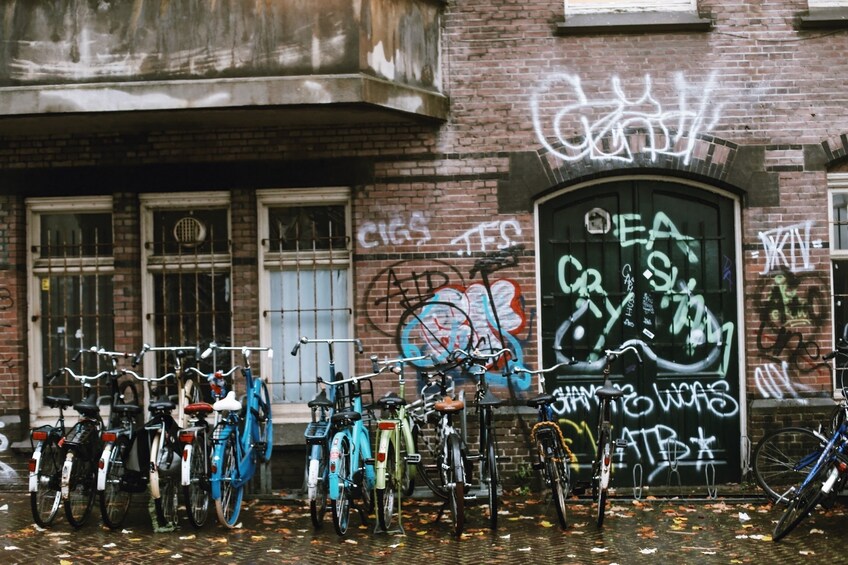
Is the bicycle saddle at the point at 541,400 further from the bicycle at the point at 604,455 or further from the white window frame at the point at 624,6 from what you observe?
the white window frame at the point at 624,6

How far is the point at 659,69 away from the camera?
10.3 m

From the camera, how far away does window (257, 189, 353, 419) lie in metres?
10.6

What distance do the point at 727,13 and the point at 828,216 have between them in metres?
2.21

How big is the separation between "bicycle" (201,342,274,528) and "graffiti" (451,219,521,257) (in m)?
2.43

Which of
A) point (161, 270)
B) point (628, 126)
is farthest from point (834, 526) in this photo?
point (161, 270)

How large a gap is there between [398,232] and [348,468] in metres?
2.92

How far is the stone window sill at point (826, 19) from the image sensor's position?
10.1 metres

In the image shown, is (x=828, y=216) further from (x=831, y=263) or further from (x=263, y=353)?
(x=263, y=353)

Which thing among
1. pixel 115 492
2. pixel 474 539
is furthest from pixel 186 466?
pixel 474 539

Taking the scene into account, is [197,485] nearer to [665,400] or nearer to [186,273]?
[186,273]

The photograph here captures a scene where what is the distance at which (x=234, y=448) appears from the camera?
346 inches

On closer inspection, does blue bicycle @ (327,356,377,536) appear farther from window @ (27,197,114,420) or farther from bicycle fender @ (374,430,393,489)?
window @ (27,197,114,420)

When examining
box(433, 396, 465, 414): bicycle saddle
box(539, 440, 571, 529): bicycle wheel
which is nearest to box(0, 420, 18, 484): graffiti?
box(433, 396, 465, 414): bicycle saddle

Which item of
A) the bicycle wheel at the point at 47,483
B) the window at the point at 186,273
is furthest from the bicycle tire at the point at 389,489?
the window at the point at 186,273
